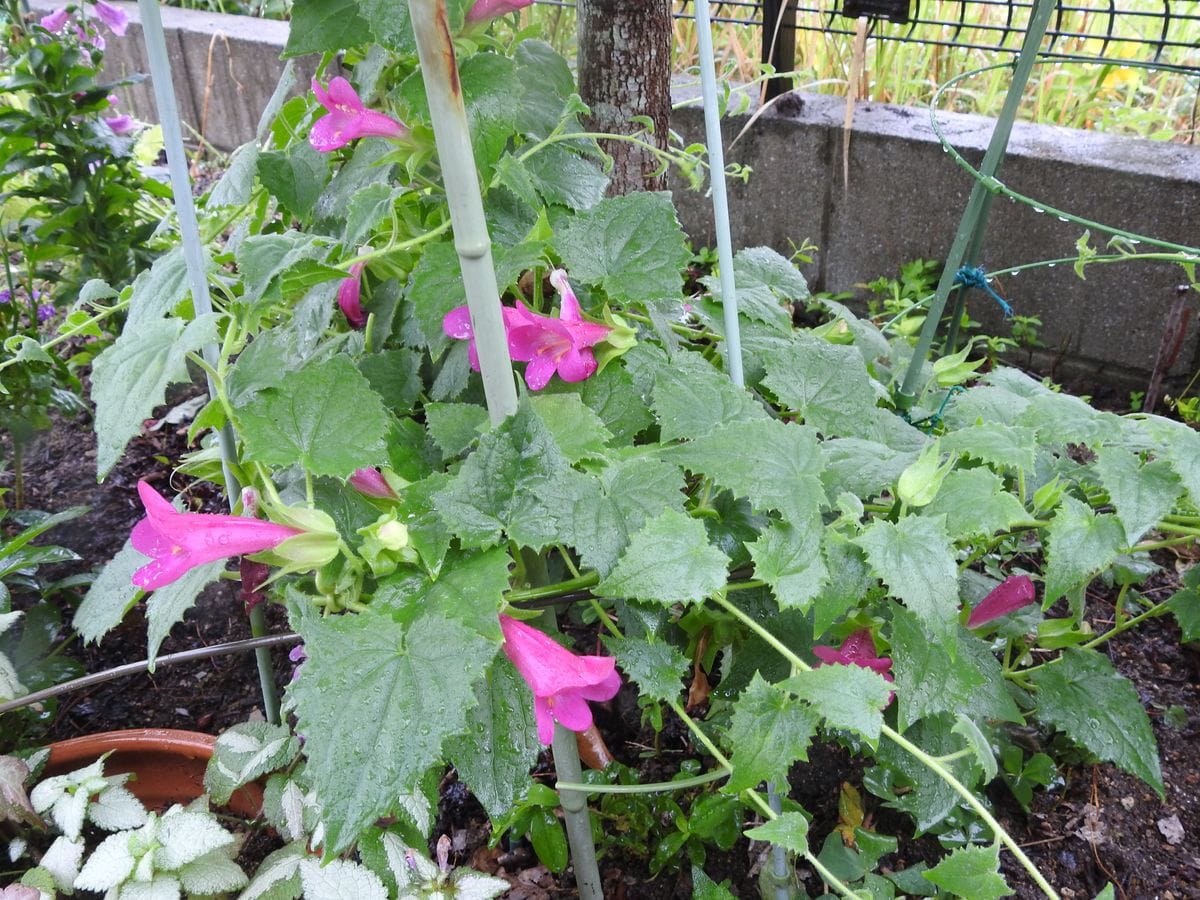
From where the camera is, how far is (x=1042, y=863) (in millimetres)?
1164

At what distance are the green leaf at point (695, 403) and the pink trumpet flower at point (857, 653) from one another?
237mm

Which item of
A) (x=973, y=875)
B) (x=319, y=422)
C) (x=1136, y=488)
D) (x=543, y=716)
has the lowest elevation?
(x=973, y=875)

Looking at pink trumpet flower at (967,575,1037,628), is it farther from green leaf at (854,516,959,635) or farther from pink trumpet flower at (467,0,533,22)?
pink trumpet flower at (467,0,533,22)

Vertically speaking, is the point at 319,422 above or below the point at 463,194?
below

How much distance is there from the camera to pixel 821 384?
934mm

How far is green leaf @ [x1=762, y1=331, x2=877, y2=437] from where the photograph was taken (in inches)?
36.1

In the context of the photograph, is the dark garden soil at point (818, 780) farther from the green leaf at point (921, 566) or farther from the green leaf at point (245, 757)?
the green leaf at point (921, 566)

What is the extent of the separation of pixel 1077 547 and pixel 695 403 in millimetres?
361

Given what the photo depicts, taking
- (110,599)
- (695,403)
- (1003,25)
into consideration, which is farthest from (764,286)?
(1003,25)

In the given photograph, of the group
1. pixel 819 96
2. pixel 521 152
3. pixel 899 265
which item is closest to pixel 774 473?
pixel 521 152

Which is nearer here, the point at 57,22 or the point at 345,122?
the point at 345,122

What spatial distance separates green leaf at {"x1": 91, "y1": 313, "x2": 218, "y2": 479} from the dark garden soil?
538mm

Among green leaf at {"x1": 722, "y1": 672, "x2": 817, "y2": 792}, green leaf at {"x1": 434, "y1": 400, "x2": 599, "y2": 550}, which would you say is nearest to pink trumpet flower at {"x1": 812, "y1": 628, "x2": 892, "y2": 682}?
green leaf at {"x1": 722, "y1": 672, "x2": 817, "y2": 792}

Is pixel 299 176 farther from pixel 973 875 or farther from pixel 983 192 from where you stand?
pixel 973 875
